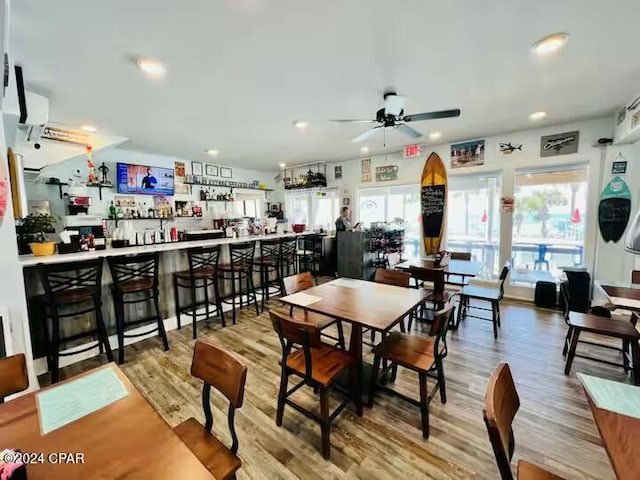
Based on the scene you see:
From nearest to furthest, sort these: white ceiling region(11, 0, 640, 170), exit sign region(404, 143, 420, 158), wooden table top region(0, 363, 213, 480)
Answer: wooden table top region(0, 363, 213, 480) → white ceiling region(11, 0, 640, 170) → exit sign region(404, 143, 420, 158)

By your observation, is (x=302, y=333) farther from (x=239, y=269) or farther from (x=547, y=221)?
(x=547, y=221)

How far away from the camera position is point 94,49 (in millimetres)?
2172

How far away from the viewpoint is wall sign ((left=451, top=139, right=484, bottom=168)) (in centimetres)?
494

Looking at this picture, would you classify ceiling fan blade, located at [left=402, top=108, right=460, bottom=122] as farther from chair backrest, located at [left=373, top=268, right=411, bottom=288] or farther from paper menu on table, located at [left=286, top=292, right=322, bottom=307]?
paper menu on table, located at [left=286, top=292, right=322, bottom=307]

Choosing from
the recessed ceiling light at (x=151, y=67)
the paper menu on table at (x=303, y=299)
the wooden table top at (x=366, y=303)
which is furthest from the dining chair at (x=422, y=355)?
the recessed ceiling light at (x=151, y=67)

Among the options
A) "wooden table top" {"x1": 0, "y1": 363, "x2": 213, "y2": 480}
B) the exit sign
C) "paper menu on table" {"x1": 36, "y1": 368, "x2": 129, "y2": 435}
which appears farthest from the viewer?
the exit sign

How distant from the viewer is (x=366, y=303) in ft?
7.45

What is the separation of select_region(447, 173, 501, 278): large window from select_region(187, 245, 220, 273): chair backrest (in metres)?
4.44

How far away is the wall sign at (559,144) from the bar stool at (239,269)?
16.1 feet

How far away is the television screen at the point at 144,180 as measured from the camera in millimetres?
5316

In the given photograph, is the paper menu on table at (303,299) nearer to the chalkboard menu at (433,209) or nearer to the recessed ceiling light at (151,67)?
the recessed ceiling light at (151,67)

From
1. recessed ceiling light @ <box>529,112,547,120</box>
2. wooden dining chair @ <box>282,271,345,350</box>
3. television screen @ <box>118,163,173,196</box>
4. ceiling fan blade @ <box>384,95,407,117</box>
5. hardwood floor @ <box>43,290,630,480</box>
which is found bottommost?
hardwood floor @ <box>43,290,630,480</box>

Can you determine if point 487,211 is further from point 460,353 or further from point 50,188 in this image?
point 50,188

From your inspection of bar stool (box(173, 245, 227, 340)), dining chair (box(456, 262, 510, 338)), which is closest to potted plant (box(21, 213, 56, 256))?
bar stool (box(173, 245, 227, 340))
